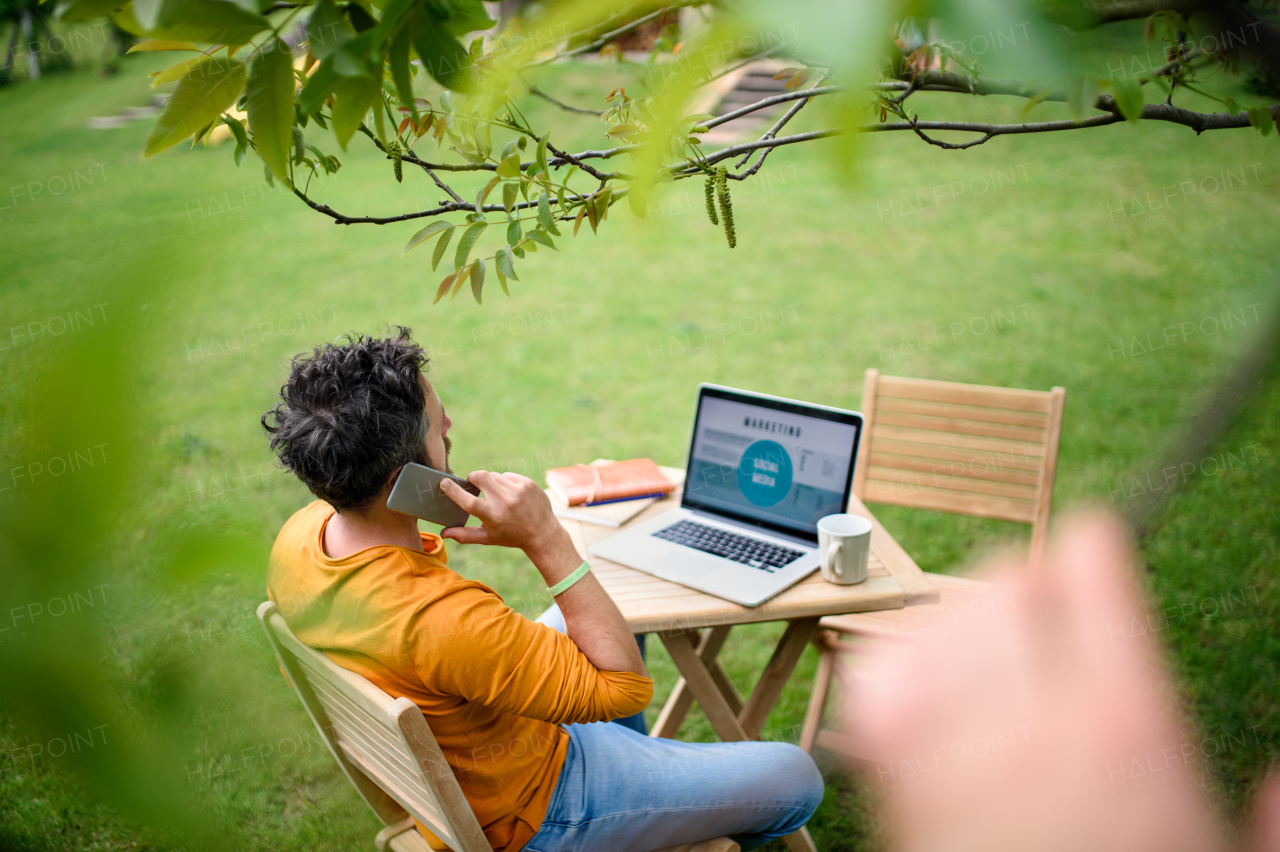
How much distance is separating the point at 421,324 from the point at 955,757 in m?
5.07

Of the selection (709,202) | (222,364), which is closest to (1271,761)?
(709,202)

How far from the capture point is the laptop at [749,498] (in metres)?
2.11

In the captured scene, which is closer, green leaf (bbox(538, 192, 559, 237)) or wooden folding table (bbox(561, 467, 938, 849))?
green leaf (bbox(538, 192, 559, 237))

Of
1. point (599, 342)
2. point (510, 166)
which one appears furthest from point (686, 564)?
point (599, 342)

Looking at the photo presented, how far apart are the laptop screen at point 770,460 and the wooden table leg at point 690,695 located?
397mm

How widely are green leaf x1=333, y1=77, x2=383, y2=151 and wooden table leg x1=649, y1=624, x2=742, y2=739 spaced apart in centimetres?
217

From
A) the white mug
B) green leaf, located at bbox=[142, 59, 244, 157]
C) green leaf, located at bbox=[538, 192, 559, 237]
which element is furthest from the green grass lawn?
the white mug

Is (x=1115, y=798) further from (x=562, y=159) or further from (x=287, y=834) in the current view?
(x=287, y=834)

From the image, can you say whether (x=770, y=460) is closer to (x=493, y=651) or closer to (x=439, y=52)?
(x=493, y=651)

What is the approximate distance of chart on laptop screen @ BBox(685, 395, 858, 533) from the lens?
2.20 meters

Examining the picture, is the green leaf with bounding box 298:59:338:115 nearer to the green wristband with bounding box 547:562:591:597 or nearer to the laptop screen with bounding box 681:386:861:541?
the green wristband with bounding box 547:562:591:597

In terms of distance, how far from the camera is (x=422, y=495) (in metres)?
1.56

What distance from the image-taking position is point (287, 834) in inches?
15.2

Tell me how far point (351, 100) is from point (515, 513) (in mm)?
1205
